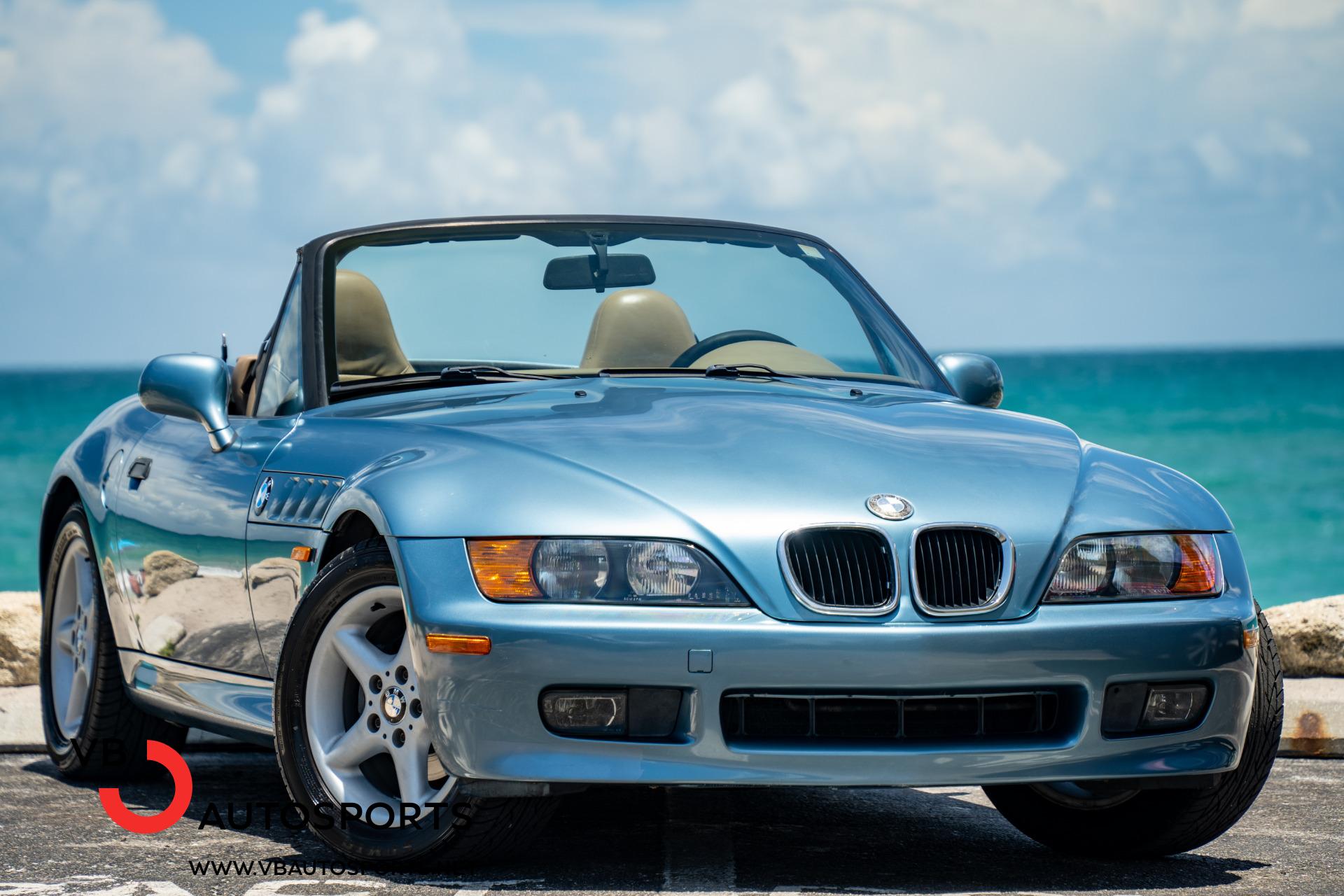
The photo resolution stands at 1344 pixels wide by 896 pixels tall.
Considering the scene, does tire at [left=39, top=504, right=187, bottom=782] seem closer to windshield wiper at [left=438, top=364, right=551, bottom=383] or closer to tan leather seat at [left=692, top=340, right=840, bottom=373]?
windshield wiper at [left=438, top=364, right=551, bottom=383]

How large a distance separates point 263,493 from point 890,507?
1.66 m

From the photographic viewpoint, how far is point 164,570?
209 inches

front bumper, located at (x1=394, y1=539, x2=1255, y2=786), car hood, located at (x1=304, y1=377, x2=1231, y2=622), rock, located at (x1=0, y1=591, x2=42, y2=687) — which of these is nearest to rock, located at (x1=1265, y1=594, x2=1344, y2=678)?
car hood, located at (x1=304, y1=377, x2=1231, y2=622)

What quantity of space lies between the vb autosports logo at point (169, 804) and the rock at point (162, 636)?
0.42 m

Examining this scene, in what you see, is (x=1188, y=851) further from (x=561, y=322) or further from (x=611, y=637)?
(x=561, y=322)

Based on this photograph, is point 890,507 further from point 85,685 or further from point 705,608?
point 85,685

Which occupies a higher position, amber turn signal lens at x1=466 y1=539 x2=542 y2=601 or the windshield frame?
the windshield frame

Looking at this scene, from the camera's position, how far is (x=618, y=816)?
199 inches

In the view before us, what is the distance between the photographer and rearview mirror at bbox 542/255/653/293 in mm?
5516

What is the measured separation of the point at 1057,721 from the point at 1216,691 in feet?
1.19

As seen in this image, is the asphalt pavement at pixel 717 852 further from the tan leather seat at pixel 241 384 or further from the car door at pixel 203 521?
the tan leather seat at pixel 241 384

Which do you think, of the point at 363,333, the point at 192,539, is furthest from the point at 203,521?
the point at 363,333

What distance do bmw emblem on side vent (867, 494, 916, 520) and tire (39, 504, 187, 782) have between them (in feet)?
9.36

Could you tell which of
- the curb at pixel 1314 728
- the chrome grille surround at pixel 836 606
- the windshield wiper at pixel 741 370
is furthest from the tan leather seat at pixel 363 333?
the curb at pixel 1314 728
